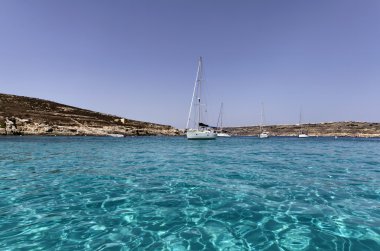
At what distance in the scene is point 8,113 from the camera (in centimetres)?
9550

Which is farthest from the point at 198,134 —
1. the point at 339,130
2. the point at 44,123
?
the point at 339,130

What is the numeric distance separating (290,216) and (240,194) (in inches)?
128

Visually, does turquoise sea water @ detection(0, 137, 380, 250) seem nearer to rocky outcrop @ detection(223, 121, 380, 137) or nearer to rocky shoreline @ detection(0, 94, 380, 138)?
rocky shoreline @ detection(0, 94, 380, 138)

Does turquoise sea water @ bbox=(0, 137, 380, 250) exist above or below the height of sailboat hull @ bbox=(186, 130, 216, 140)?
below

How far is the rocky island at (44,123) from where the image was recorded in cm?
8481

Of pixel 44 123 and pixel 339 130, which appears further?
pixel 339 130

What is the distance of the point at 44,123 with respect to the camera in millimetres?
93625

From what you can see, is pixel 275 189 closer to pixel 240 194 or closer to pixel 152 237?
pixel 240 194

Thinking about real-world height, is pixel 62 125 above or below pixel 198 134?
above

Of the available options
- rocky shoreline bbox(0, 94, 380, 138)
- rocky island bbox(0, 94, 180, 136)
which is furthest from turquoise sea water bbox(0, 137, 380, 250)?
rocky shoreline bbox(0, 94, 380, 138)

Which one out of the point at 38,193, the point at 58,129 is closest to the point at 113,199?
the point at 38,193

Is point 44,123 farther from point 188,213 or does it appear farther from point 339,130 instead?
point 339,130

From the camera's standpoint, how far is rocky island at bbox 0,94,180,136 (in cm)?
8481

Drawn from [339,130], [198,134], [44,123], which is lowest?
[198,134]
